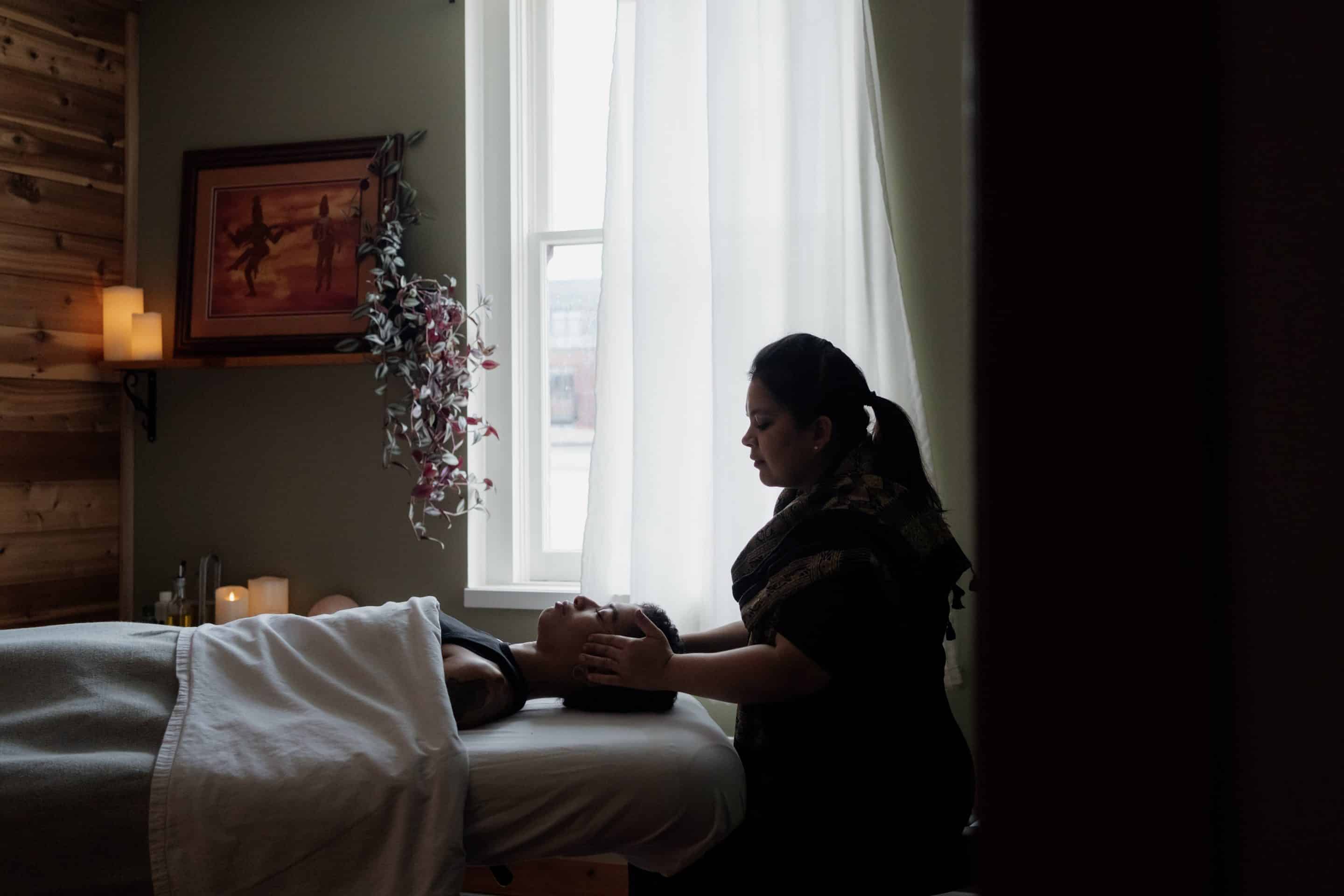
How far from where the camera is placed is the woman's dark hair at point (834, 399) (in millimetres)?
1752

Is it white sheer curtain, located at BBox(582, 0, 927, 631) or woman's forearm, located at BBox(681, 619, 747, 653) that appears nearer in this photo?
woman's forearm, located at BBox(681, 619, 747, 653)

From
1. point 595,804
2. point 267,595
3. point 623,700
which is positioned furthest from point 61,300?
point 595,804

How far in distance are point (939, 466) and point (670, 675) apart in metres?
0.96

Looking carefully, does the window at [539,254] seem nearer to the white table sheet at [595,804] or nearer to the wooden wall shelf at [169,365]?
the wooden wall shelf at [169,365]

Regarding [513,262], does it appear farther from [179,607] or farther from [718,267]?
[179,607]

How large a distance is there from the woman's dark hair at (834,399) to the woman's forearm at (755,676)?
408 mm

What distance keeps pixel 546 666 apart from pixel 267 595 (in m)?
1.25

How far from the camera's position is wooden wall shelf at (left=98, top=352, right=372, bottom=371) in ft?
9.09

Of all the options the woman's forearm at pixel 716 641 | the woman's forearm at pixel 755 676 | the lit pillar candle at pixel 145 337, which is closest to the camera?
the woman's forearm at pixel 755 676

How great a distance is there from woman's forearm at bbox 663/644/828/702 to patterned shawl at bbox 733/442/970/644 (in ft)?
0.20

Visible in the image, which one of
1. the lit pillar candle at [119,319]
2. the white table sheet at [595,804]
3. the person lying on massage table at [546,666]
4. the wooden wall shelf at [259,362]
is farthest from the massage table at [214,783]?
the lit pillar candle at [119,319]

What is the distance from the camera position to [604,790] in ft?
5.26

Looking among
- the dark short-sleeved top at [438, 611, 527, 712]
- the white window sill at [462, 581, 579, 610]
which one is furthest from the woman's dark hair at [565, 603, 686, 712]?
the white window sill at [462, 581, 579, 610]

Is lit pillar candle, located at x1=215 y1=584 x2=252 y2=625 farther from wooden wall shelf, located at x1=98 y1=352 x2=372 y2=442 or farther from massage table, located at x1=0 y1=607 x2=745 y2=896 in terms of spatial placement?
massage table, located at x1=0 y1=607 x2=745 y2=896
